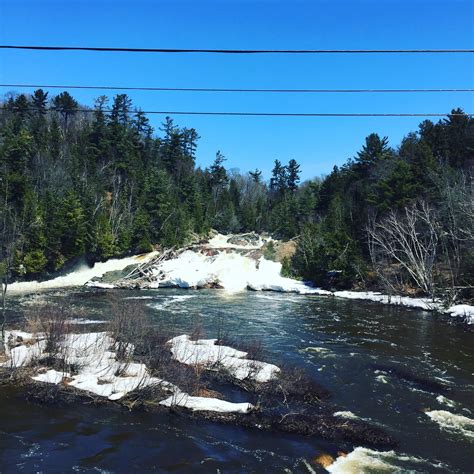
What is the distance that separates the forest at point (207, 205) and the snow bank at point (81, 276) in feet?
3.05

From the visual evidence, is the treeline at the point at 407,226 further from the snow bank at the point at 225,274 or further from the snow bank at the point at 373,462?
the snow bank at the point at 373,462

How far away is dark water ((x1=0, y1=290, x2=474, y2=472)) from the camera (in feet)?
30.1

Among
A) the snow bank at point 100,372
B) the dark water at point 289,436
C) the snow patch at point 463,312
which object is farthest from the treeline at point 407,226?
the snow bank at point 100,372

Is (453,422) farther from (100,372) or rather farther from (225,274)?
(225,274)

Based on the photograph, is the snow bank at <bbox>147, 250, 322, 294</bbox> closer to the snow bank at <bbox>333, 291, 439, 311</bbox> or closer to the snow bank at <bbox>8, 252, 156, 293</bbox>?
the snow bank at <bbox>333, 291, 439, 311</bbox>

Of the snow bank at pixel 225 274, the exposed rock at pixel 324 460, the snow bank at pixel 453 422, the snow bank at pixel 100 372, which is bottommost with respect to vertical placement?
the exposed rock at pixel 324 460

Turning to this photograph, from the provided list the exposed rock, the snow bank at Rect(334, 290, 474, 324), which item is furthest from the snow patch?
the exposed rock

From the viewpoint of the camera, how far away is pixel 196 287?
4203 centimetres

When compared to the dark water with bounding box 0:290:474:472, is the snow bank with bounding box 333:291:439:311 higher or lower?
higher

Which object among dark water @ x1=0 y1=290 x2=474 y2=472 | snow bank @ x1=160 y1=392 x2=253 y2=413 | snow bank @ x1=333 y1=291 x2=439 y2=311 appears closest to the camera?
dark water @ x1=0 y1=290 x2=474 y2=472

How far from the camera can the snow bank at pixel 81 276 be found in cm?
3783

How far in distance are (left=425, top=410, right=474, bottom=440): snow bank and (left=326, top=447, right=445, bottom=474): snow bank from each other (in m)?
2.03

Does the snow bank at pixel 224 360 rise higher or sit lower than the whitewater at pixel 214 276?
lower

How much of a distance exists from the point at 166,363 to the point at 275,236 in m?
59.0
